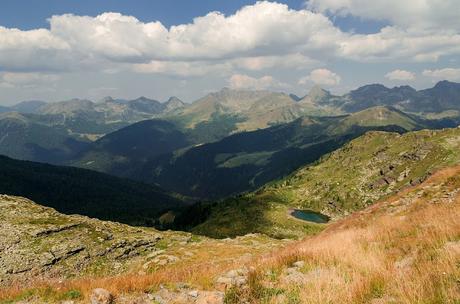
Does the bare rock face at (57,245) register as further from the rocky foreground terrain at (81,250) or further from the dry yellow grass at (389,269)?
the dry yellow grass at (389,269)

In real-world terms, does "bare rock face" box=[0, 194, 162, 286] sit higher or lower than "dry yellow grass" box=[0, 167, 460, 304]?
lower

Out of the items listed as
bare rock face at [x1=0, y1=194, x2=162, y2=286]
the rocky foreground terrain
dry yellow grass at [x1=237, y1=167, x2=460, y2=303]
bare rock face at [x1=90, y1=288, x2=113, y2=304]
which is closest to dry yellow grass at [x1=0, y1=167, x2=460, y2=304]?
dry yellow grass at [x1=237, y1=167, x2=460, y2=303]

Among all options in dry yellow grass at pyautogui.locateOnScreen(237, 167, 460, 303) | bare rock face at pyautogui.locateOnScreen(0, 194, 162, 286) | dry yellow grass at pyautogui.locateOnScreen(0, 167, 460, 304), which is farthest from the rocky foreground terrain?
dry yellow grass at pyautogui.locateOnScreen(0, 167, 460, 304)

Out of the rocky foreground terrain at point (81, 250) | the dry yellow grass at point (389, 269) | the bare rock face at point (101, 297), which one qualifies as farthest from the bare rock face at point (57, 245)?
the dry yellow grass at point (389, 269)

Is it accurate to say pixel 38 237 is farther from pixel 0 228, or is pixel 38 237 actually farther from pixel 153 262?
pixel 153 262

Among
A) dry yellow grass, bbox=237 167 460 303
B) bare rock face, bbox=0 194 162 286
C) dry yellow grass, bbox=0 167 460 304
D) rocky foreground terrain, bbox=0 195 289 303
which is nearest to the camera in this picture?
dry yellow grass, bbox=237 167 460 303

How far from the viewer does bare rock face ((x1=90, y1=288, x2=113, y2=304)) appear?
11.6 m

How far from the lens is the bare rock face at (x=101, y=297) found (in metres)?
11.6

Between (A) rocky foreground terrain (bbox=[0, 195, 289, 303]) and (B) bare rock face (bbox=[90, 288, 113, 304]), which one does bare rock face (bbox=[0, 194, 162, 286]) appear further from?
(B) bare rock face (bbox=[90, 288, 113, 304])

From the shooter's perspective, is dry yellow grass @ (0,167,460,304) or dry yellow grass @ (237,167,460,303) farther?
dry yellow grass @ (0,167,460,304)

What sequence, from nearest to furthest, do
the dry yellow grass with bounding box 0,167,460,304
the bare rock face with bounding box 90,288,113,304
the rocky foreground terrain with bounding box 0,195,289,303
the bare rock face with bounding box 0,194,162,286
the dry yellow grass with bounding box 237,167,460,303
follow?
the dry yellow grass with bounding box 237,167,460,303 → the dry yellow grass with bounding box 0,167,460,304 → the bare rock face with bounding box 90,288,113,304 → the rocky foreground terrain with bounding box 0,195,289,303 → the bare rock face with bounding box 0,194,162,286

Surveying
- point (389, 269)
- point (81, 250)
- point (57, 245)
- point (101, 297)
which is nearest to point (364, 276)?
point (389, 269)

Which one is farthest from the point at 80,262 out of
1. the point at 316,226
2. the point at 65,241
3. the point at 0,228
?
the point at 316,226

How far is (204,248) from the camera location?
61156 mm
